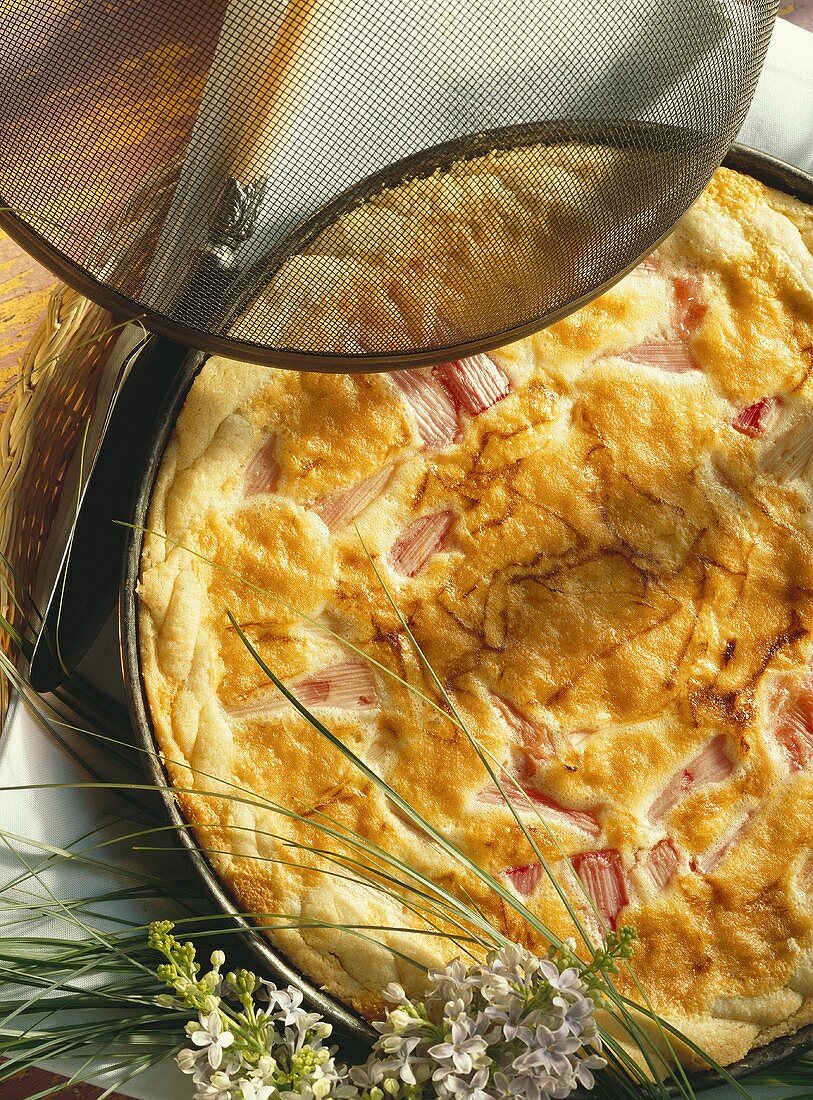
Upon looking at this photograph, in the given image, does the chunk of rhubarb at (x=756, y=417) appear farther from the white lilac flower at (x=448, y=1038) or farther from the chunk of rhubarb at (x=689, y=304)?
the white lilac flower at (x=448, y=1038)

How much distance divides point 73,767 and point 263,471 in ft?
2.22

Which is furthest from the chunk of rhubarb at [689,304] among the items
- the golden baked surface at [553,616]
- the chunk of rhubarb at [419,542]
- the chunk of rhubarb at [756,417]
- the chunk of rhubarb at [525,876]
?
the chunk of rhubarb at [525,876]

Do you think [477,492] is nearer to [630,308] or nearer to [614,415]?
[614,415]

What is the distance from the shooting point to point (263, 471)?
68.0 inches

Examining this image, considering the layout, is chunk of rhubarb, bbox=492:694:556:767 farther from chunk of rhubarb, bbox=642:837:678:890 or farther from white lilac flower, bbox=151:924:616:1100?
white lilac flower, bbox=151:924:616:1100

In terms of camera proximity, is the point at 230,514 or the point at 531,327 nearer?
the point at 531,327

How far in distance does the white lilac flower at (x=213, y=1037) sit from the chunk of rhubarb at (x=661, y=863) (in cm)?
72

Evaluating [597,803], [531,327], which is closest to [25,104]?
[531,327]

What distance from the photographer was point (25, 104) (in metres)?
1.16

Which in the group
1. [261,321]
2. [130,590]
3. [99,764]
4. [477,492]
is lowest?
[99,764]

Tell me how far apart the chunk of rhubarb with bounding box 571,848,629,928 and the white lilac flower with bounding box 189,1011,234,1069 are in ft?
2.05

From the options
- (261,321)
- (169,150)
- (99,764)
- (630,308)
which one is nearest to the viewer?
(169,150)

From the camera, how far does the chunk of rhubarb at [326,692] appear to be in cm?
167

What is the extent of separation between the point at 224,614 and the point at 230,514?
18 centimetres
